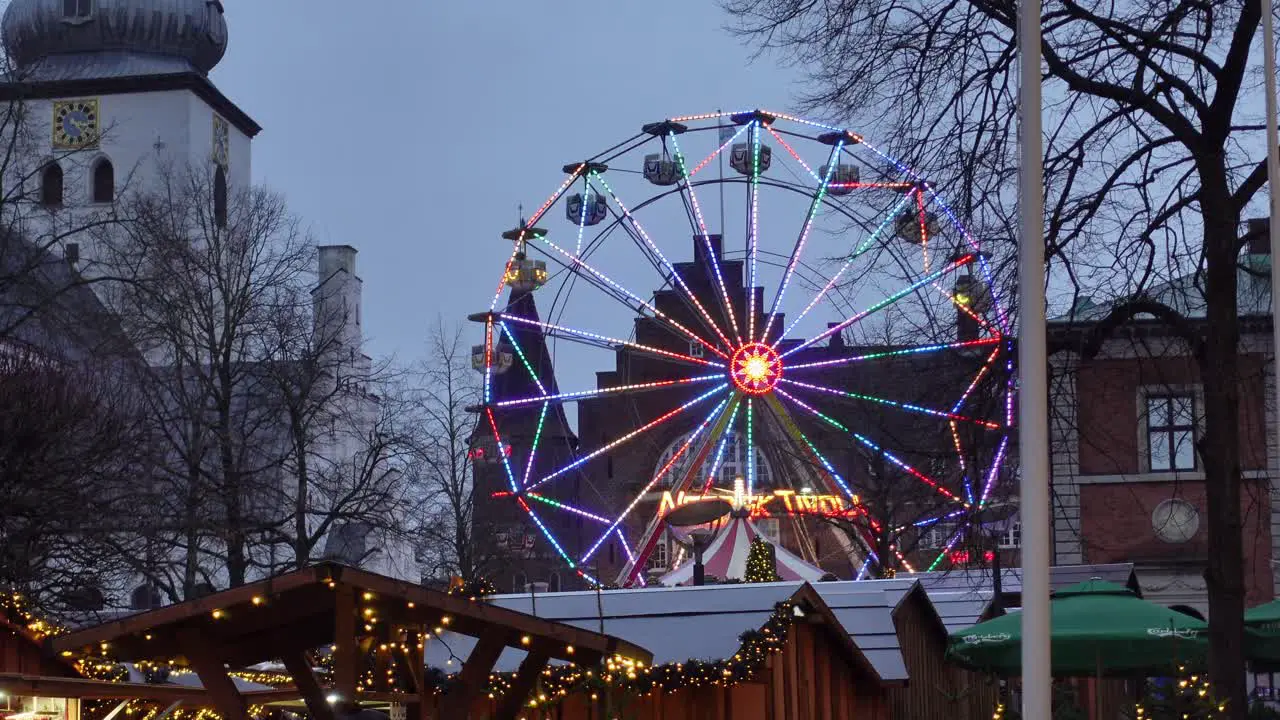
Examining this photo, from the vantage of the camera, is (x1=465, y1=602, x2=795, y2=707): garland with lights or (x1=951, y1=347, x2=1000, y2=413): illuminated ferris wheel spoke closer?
(x1=951, y1=347, x2=1000, y2=413): illuminated ferris wheel spoke

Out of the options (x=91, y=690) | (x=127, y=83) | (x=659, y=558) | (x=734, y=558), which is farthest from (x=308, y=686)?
(x=127, y=83)

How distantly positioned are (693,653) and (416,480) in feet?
109

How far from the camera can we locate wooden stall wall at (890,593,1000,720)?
25062 millimetres

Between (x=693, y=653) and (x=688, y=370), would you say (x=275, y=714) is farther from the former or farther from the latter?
(x=688, y=370)

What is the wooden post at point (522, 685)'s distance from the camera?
15.9 metres

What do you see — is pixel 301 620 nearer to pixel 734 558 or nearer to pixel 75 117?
pixel 734 558

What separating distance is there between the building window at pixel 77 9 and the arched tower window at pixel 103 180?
6.29m

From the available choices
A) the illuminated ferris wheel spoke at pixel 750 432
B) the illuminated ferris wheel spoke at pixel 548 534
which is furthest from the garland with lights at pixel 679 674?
the illuminated ferris wheel spoke at pixel 750 432

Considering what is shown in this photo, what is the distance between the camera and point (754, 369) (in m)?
35.8

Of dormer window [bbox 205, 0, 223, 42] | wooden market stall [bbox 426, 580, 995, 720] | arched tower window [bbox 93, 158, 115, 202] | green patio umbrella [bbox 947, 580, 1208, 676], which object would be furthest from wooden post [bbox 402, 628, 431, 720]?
dormer window [bbox 205, 0, 223, 42]

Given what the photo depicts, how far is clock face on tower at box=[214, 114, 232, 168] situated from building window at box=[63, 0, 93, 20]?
282 inches

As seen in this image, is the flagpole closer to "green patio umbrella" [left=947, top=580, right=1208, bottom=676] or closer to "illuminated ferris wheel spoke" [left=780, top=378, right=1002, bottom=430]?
"illuminated ferris wheel spoke" [left=780, top=378, right=1002, bottom=430]

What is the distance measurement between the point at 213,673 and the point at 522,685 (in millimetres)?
2715

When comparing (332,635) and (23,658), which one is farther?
(23,658)
